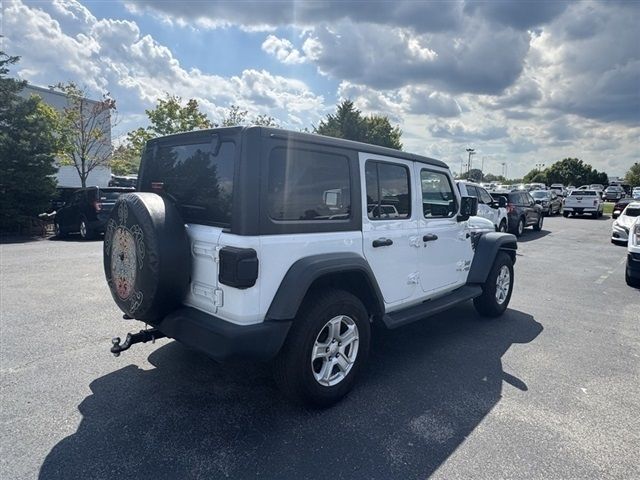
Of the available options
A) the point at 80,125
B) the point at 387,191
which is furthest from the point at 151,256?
the point at 80,125

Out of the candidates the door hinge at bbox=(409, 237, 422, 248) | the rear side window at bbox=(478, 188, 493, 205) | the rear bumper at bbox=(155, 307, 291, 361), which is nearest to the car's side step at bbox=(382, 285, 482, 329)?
the door hinge at bbox=(409, 237, 422, 248)

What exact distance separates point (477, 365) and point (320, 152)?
103 inches

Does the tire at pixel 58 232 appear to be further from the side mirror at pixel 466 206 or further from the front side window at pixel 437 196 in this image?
the side mirror at pixel 466 206

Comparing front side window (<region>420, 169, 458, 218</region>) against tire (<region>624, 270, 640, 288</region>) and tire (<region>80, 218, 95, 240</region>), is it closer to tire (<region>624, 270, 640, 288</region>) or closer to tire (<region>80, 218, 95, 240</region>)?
tire (<region>624, 270, 640, 288</region>)

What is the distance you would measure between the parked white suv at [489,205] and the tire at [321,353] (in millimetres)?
9643

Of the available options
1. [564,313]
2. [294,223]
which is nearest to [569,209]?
[564,313]

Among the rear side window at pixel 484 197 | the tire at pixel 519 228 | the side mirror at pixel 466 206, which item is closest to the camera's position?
the side mirror at pixel 466 206

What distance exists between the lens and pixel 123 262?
3172 mm

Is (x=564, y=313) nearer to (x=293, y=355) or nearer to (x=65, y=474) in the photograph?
(x=293, y=355)

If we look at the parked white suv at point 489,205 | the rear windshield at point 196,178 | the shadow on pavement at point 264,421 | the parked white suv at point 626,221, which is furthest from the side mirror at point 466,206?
the parked white suv at point 626,221

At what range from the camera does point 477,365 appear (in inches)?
160

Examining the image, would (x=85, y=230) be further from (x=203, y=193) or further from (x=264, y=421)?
(x=264, y=421)

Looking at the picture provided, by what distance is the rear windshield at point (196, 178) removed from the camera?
2951 mm

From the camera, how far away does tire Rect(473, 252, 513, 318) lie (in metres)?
5.36
